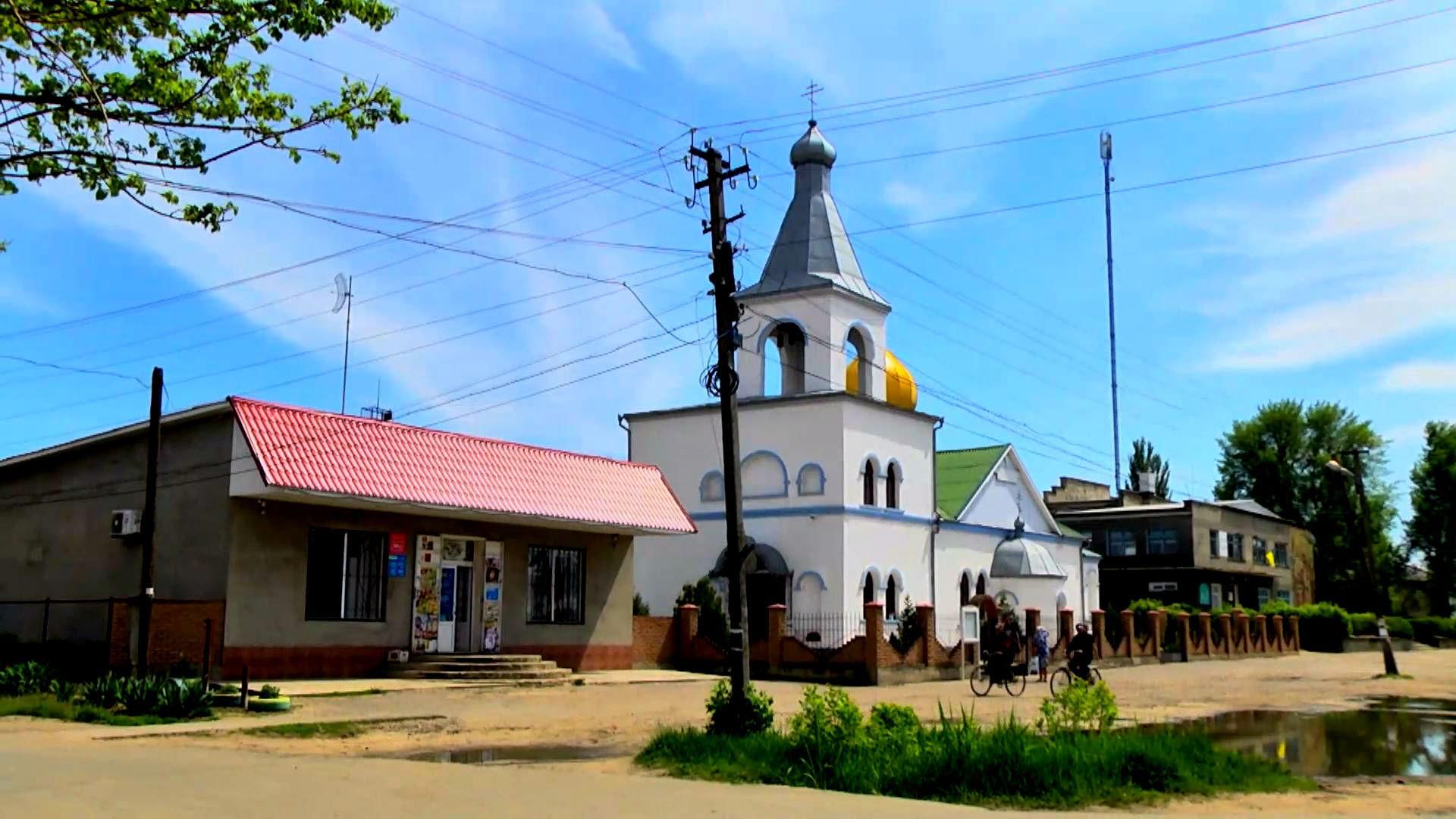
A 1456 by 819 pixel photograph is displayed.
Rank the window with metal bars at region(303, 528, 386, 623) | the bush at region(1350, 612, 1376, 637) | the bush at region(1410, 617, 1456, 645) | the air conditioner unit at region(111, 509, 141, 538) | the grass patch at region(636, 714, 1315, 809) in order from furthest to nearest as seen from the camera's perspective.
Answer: the bush at region(1410, 617, 1456, 645)
the bush at region(1350, 612, 1376, 637)
the window with metal bars at region(303, 528, 386, 623)
the air conditioner unit at region(111, 509, 141, 538)
the grass patch at region(636, 714, 1315, 809)

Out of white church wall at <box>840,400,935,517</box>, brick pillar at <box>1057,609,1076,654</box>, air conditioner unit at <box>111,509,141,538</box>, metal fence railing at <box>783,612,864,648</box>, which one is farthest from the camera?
brick pillar at <box>1057,609,1076,654</box>

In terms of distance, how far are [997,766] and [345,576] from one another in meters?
17.4

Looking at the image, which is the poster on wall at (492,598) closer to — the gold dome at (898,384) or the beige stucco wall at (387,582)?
the beige stucco wall at (387,582)

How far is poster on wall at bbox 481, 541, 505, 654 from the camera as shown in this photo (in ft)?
92.6

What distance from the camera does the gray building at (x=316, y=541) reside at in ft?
78.0

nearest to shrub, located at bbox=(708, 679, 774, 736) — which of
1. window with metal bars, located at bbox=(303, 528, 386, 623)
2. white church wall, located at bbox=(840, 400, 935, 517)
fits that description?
window with metal bars, located at bbox=(303, 528, 386, 623)

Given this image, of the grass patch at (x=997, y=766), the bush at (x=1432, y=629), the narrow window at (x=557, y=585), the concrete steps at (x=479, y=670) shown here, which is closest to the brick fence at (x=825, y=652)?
the narrow window at (x=557, y=585)

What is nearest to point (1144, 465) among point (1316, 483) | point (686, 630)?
point (1316, 483)

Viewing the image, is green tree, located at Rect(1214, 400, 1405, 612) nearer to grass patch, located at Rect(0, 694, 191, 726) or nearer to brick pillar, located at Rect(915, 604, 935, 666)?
brick pillar, located at Rect(915, 604, 935, 666)

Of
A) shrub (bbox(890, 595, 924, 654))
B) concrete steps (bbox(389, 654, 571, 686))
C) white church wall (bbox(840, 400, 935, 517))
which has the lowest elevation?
concrete steps (bbox(389, 654, 571, 686))

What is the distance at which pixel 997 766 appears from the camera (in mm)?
11352

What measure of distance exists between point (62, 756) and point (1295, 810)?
38.2ft

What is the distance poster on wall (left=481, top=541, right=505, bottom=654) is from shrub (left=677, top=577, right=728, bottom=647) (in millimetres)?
6598

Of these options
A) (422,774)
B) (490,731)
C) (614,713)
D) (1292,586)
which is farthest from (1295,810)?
(1292,586)
